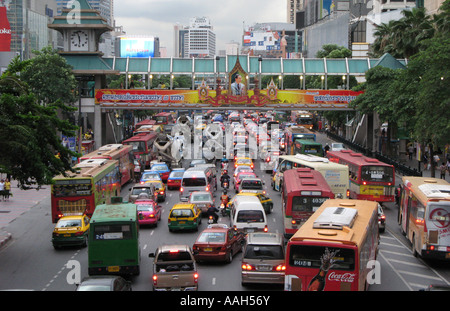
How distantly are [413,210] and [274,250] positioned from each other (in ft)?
29.4

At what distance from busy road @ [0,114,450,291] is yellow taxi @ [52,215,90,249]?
417 millimetres

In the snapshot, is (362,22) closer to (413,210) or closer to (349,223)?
(413,210)

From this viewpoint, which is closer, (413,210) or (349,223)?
(349,223)

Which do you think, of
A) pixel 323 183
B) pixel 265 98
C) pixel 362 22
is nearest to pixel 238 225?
pixel 323 183

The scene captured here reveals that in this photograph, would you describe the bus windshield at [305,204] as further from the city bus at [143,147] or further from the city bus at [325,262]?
the city bus at [143,147]

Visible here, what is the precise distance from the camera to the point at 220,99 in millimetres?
64500

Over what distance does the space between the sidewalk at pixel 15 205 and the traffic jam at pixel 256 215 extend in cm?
409

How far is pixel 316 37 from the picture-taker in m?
160

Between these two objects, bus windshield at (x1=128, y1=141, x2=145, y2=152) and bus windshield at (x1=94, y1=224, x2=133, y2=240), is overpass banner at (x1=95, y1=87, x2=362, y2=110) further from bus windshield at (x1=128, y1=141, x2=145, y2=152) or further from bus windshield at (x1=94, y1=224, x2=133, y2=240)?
bus windshield at (x1=94, y1=224, x2=133, y2=240)

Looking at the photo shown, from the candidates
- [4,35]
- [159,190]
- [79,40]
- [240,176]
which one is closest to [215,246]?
[159,190]

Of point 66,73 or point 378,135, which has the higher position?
point 66,73

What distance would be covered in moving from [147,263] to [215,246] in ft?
9.97
